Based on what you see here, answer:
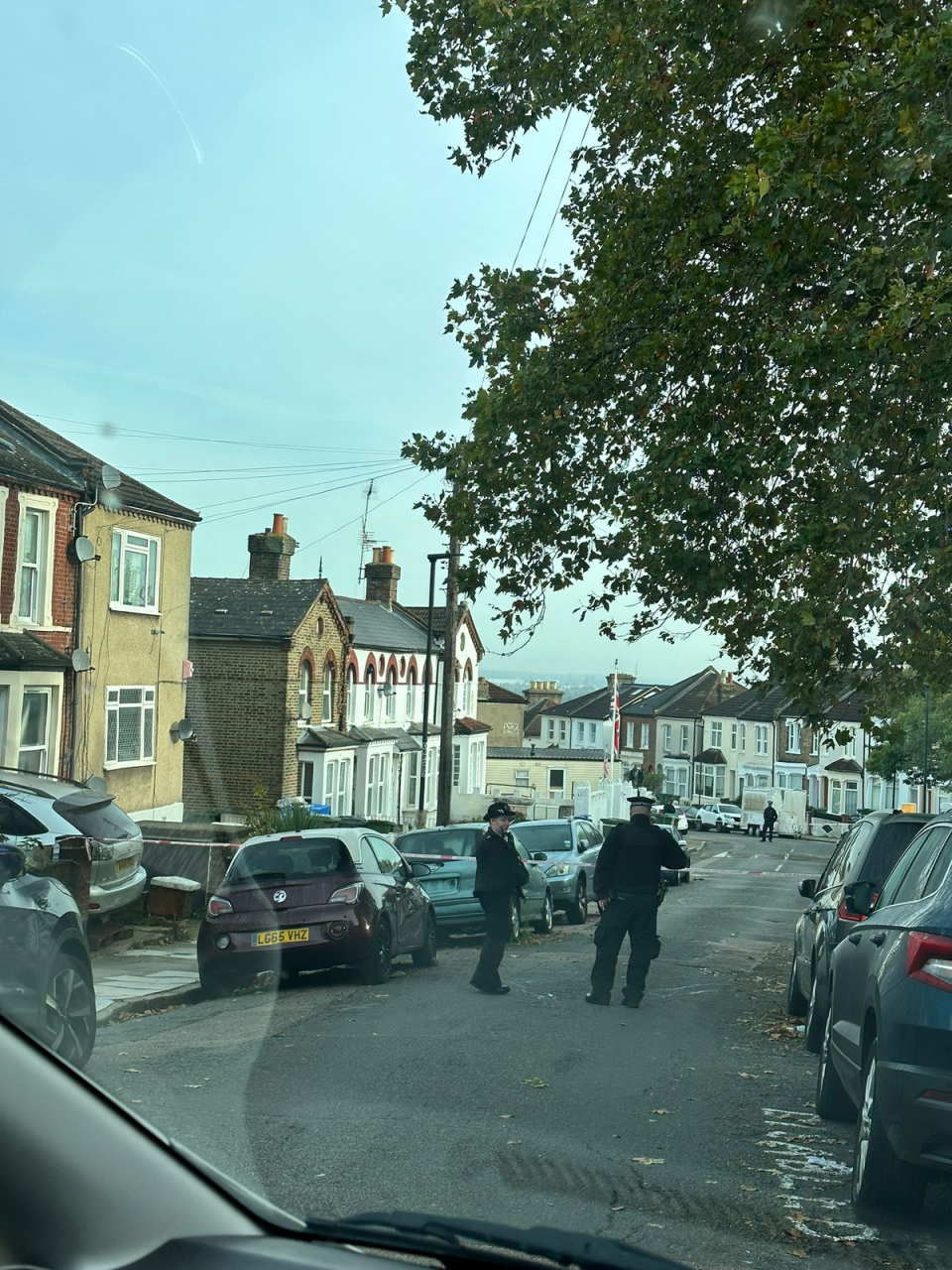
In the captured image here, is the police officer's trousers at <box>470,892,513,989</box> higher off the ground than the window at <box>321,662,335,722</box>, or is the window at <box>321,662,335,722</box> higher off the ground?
the window at <box>321,662,335,722</box>

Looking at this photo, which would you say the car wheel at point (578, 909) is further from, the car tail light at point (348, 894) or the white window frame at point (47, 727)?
Result: the white window frame at point (47, 727)

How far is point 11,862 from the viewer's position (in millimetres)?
2150

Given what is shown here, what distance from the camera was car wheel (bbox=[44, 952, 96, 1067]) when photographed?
2.02 m

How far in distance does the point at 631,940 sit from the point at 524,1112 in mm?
5581

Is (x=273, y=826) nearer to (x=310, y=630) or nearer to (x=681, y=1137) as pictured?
(x=310, y=630)

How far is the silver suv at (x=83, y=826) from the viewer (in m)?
2.31

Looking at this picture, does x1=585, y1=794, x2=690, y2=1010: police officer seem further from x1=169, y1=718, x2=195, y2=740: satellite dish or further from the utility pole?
the utility pole

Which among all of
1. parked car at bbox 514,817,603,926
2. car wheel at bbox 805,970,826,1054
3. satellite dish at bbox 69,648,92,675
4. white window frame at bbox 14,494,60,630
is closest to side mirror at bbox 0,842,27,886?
white window frame at bbox 14,494,60,630

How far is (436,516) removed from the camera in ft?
38.5

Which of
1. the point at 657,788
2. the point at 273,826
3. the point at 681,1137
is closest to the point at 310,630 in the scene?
the point at 273,826

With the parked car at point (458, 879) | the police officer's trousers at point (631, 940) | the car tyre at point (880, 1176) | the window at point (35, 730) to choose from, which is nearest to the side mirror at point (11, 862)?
the window at point (35, 730)

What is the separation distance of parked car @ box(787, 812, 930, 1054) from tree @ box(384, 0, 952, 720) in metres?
1.30

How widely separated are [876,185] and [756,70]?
1816mm

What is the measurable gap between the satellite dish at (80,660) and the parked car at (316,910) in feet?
4.95
